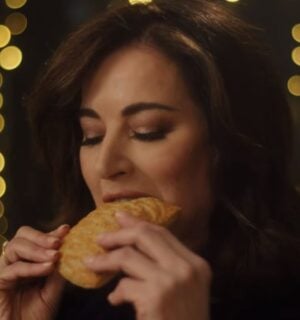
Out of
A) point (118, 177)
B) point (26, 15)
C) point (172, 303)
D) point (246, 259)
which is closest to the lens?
point (172, 303)

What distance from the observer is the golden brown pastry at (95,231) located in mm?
918

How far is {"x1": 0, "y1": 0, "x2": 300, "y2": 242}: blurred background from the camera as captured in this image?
60.4 inches

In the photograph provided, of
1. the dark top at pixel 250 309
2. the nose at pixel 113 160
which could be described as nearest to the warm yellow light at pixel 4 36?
the nose at pixel 113 160

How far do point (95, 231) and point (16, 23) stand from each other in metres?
0.95

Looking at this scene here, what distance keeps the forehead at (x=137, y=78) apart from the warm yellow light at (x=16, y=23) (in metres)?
0.63

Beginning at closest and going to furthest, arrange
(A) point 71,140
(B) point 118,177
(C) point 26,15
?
(B) point 118,177
(A) point 71,140
(C) point 26,15

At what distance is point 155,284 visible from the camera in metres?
0.78

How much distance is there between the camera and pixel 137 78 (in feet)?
3.55

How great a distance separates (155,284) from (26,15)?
1142 millimetres

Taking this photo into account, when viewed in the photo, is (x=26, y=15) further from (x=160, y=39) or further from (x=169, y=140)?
(x=169, y=140)

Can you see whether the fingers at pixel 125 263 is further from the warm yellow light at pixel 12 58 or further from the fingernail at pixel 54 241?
the warm yellow light at pixel 12 58

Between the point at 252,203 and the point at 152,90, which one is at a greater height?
the point at 152,90

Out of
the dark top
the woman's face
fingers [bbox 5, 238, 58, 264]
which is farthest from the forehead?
the dark top

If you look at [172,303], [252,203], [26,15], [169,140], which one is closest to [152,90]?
[169,140]
